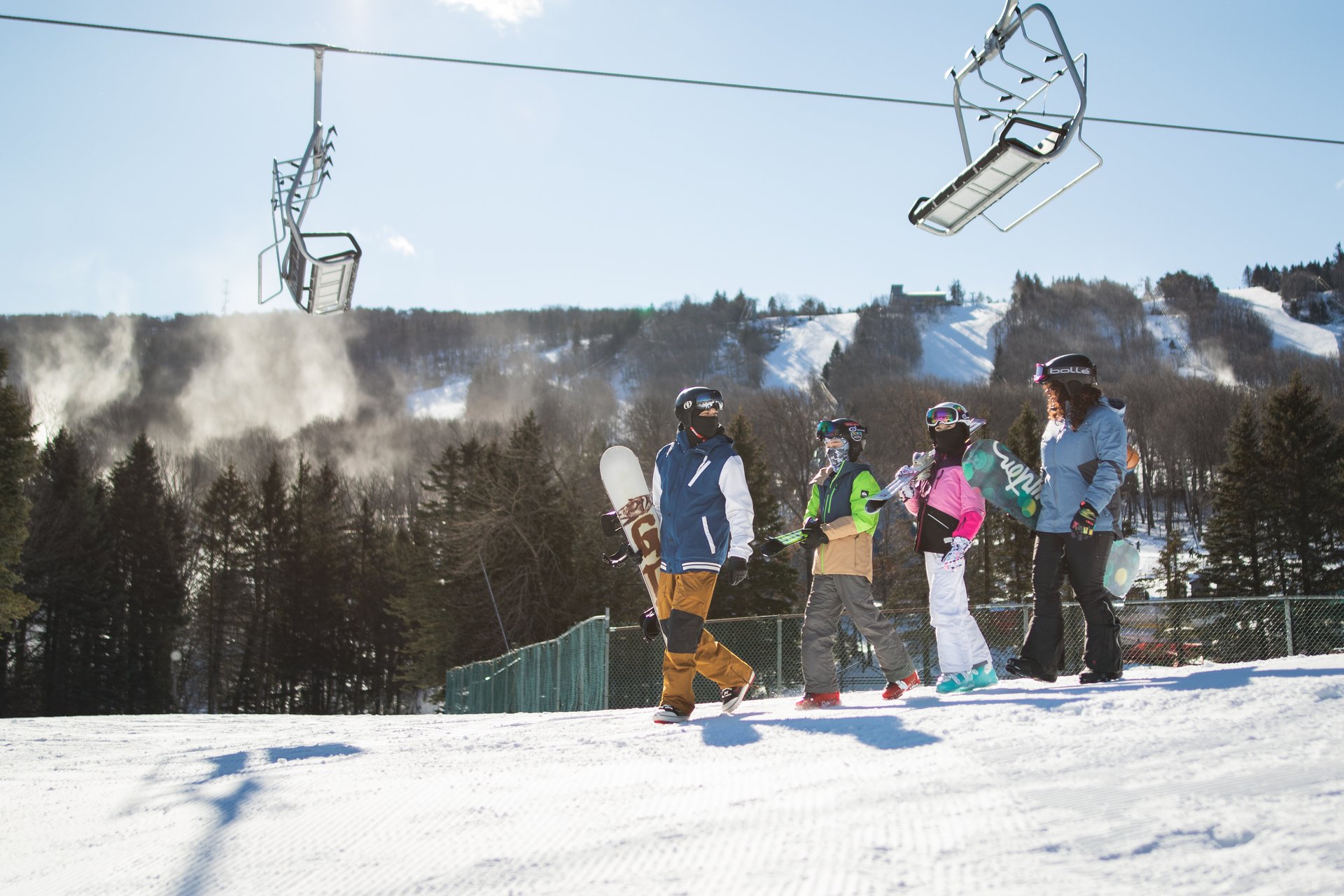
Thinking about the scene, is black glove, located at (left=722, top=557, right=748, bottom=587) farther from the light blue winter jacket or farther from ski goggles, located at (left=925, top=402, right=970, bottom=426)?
the light blue winter jacket

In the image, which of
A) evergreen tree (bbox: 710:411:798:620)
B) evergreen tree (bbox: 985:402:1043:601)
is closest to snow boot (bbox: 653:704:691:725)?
evergreen tree (bbox: 710:411:798:620)

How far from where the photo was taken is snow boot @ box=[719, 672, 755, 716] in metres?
5.72

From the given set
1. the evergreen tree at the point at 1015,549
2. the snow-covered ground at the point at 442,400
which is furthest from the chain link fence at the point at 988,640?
the snow-covered ground at the point at 442,400

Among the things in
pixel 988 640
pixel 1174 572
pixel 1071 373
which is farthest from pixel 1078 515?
pixel 1174 572

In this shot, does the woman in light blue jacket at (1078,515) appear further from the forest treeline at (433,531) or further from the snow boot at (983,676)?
the forest treeline at (433,531)

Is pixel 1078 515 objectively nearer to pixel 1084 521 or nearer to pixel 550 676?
pixel 1084 521

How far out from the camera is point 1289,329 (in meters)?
130

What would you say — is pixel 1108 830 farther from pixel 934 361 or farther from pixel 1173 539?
pixel 934 361

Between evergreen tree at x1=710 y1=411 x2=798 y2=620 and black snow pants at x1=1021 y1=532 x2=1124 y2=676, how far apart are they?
80.7ft

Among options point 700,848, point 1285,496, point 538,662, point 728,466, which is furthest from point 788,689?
point 1285,496

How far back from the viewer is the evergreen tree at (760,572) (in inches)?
1277

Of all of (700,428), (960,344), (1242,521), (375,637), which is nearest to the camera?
(700,428)

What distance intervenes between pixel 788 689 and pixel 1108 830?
1092 cm

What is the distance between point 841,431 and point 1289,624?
837 centimetres
